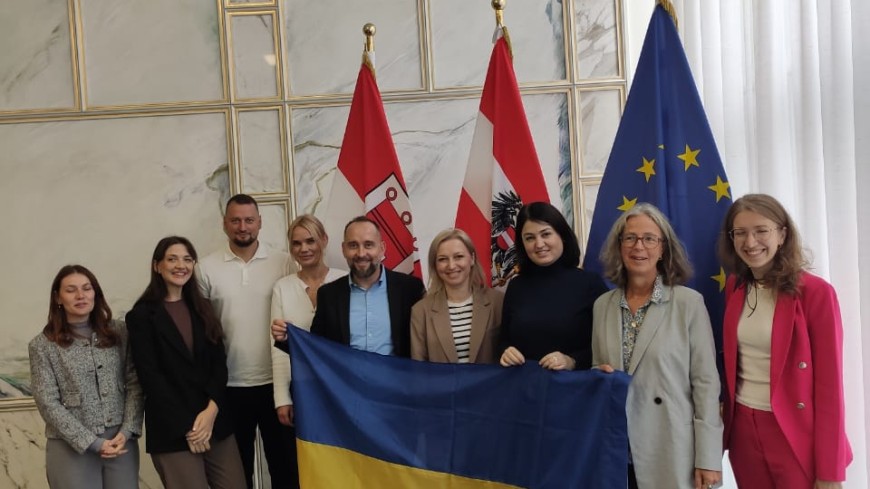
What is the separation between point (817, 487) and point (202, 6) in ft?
12.5

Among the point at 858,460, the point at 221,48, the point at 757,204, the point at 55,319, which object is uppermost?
the point at 221,48

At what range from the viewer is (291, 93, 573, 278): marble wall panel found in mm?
4199

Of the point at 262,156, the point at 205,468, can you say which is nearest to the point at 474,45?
the point at 262,156

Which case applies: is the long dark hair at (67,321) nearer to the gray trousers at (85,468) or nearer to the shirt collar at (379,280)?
the gray trousers at (85,468)

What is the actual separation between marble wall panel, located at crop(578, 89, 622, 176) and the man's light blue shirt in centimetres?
175

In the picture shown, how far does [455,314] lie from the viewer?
278 cm

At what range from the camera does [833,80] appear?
8.69 ft

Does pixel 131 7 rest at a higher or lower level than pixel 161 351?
higher

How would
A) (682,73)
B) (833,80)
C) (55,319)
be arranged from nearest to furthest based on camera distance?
(833,80) → (55,319) → (682,73)

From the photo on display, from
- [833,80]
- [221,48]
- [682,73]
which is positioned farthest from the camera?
[221,48]

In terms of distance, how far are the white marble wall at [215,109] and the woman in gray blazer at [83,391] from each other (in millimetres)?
1368

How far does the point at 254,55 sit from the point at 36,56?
124cm

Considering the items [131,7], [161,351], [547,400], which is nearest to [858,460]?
[547,400]

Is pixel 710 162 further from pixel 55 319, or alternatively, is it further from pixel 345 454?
pixel 55 319
